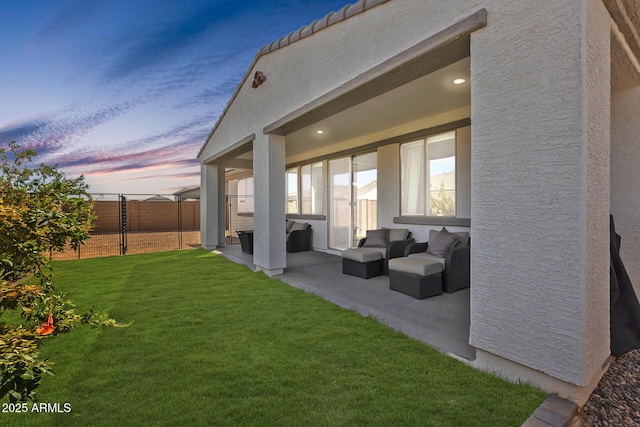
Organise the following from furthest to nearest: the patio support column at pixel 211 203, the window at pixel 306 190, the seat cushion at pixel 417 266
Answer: the patio support column at pixel 211 203
the window at pixel 306 190
the seat cushion at pixel 417 266

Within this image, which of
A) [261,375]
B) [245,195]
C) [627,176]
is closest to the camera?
[261,375]

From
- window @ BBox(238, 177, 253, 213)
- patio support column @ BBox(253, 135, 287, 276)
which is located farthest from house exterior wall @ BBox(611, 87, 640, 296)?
window @ BBox(238, 177, 253, 213)

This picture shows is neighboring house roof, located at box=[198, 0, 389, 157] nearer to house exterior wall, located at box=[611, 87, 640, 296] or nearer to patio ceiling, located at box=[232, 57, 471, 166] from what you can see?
patio ceiling, located at box=[232, 57, 471, 166]

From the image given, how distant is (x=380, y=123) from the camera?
6207 millimetres

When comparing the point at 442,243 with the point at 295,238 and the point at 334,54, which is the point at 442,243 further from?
the point at 295,238

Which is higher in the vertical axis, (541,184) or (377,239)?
(541,184)

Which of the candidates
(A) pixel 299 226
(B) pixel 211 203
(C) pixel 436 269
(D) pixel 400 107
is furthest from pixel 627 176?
(B) pixel 211 203

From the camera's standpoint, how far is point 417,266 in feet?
14.4

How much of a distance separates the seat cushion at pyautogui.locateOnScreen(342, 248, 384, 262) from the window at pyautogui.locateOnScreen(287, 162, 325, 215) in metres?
3.44

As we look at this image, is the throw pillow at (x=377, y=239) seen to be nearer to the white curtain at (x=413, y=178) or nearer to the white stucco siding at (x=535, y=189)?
the white curtain at (x=413, y=178)

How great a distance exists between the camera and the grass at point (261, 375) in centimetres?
195

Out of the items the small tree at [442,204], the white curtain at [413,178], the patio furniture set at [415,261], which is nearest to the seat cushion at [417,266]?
the patio furniture set at [415,261]

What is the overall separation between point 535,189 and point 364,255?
3636mm

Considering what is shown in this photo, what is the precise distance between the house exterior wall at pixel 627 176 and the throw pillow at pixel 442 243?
2.06 meters
